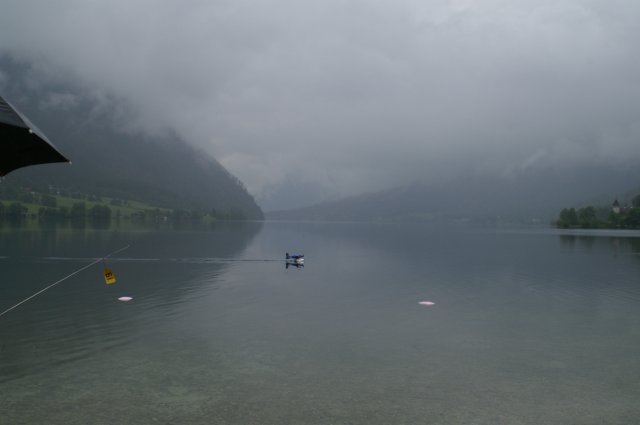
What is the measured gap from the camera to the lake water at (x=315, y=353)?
13.0 m

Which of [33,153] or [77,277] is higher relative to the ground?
[33,153]

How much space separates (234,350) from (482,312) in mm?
15660

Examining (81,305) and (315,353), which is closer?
(315,353)

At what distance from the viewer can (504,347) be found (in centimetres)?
2030

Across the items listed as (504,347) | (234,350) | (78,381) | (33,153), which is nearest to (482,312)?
(504,347)

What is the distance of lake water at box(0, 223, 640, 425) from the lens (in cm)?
1302

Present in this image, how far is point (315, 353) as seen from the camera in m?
18.8

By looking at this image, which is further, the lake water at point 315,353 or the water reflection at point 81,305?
the water reflection at point 81,305

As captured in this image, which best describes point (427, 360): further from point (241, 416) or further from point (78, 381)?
point (78, 381)

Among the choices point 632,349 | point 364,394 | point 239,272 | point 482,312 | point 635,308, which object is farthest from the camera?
point 239,272

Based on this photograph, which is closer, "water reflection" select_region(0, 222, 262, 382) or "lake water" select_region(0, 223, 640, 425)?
"lake water" select_region(0, 223, 640, 425)

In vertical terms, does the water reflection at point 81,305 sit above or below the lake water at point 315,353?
above

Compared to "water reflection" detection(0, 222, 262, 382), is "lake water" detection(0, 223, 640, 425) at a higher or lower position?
lower

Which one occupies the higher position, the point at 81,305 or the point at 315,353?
the point at 81,305
